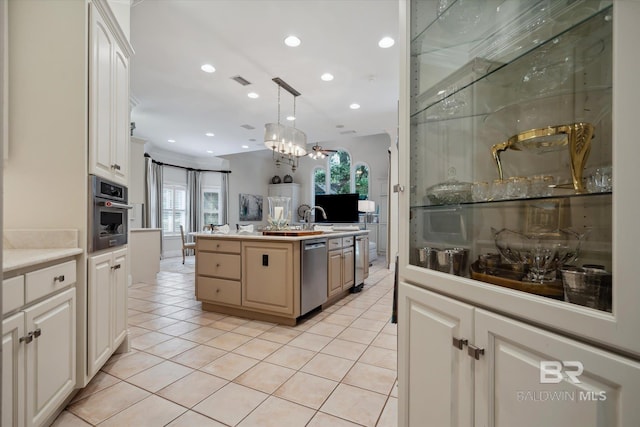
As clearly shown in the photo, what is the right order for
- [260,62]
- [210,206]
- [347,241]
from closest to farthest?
[260,62], [347,241], [210,206]

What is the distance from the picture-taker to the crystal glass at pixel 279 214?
345cm

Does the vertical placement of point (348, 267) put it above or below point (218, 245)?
below

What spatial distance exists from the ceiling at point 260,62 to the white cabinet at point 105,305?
7.37ft

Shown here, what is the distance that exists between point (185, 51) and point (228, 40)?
22.8 inches

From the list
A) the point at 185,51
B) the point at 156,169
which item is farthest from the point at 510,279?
the point at 156,169

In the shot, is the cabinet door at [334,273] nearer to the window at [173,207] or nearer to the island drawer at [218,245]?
the island drawer at [218,245]

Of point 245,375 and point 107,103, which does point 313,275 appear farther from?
point 107,103

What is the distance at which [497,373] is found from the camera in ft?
2.89

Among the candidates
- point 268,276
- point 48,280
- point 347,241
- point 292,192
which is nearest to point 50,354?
point 48,280

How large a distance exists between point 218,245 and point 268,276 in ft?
2.30

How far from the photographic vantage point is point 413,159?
1.30 m

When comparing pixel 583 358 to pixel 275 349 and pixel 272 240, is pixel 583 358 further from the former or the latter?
pixel 272 240

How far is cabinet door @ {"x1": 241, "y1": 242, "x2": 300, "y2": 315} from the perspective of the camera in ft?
9.45

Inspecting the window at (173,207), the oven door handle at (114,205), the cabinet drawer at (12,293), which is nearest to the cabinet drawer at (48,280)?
the cabinet drawer at (12,293)
